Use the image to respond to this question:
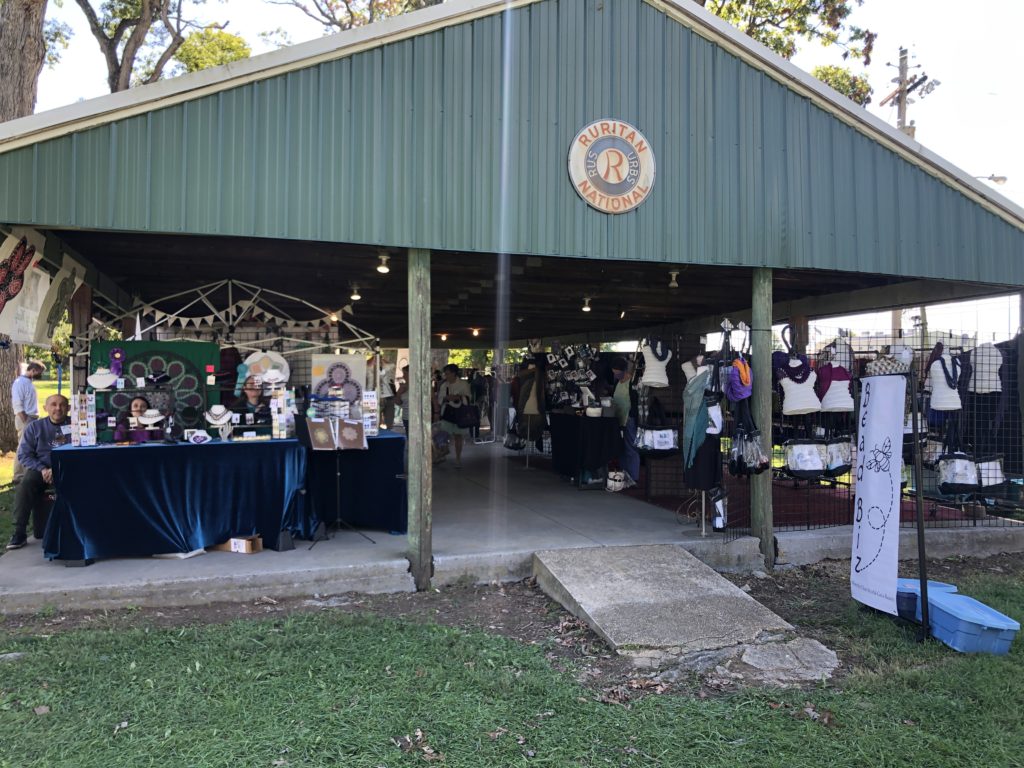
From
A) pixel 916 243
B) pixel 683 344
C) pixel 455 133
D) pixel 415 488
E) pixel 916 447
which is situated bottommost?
pixel 415 488

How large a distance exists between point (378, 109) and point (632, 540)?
4542 mm

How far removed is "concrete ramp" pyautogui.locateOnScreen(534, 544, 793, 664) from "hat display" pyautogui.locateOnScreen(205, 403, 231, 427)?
3145 mm

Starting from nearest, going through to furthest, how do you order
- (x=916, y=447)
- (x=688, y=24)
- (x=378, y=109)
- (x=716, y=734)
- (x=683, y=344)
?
(x=716, y=734) < (x=916, y=447) < (x=378, y=109) < (x=688, y=24) < (x=683, y=344)

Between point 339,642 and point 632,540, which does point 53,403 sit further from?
point 632,540

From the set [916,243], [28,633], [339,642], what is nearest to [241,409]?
[28,633]

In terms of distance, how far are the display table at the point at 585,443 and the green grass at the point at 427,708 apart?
5.18 meters

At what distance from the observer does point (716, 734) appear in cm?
364

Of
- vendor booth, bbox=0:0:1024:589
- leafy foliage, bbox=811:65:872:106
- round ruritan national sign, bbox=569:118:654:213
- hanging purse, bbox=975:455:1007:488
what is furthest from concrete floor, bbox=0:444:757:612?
leafy foliage, bbox=811:65:872:106

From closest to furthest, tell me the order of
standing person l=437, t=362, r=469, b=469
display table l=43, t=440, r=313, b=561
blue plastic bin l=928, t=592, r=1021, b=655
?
blue plastic bin l=928, t=592, r=1021, b=655
display table l=43, t=440, r=313, b=561
standing person l=437, t=362, r=469, b=469

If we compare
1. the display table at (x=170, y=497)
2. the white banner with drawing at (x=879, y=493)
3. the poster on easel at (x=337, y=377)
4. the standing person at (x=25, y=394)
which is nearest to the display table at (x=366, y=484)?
the display table at (x=170, y=497)

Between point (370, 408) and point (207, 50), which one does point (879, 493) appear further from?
point (207, 50)

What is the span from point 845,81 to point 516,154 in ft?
54.9

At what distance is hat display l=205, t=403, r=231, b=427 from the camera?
656 cm

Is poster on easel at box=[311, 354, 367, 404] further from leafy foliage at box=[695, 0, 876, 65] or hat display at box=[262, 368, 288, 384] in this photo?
leafy foliage at box=[695, 0, 876, 65]
